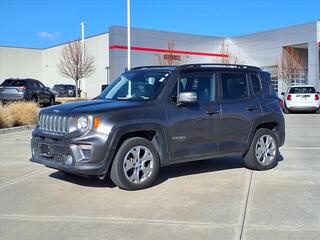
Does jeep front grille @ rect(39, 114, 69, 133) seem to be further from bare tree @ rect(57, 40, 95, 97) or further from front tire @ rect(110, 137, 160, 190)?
bare tree @ rect(57, 40, 95, 97)

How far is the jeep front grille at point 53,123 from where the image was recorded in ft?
22.6

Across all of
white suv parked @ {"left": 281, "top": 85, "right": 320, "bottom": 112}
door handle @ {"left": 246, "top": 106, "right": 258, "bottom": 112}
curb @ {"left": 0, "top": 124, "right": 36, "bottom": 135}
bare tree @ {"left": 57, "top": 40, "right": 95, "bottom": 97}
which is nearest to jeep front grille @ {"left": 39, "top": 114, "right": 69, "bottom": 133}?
door handle @ {"left": 246, "top": 106, "right": 258, "bottom": 112}

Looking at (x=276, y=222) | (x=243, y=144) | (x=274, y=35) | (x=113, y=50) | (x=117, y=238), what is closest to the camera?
(x=117, y=238)

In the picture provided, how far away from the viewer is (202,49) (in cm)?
5944

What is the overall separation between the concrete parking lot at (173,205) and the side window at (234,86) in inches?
52.3

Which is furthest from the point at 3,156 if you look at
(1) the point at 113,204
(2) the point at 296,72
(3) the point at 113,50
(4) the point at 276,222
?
(2) the point at 296,72

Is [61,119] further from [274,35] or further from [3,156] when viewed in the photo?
[274,35]

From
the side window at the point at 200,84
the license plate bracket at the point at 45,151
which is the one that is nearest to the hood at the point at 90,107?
the license plate bracket at the point at 45,151

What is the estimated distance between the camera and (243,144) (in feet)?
27.5

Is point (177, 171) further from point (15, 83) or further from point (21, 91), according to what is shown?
point (15, 83)

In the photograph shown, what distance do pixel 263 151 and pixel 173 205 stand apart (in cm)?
307

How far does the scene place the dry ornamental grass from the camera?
647 inches

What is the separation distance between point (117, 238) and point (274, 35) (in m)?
53.5

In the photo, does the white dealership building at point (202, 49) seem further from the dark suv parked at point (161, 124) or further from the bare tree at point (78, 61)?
the dark suv parked at point (161, 124)
